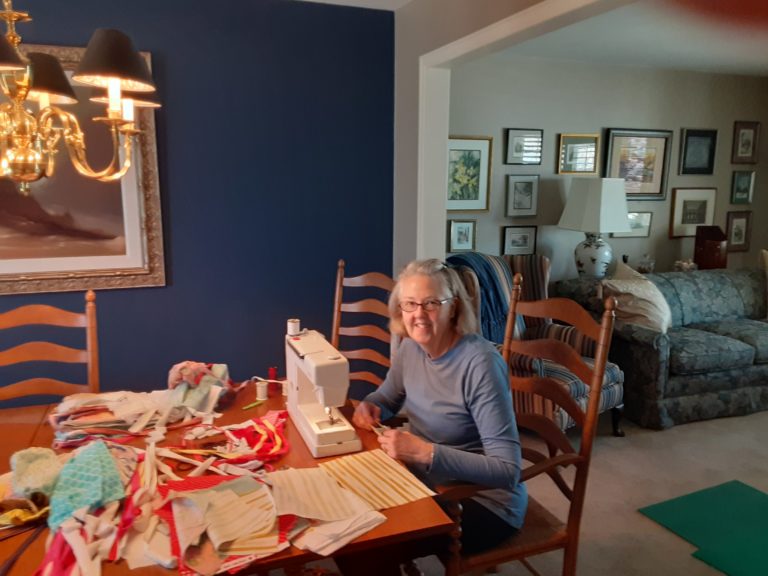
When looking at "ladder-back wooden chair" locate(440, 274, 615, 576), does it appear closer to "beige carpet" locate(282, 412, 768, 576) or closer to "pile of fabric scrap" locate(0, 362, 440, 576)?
"pile of fabric scrap" locate(0, 362, 440, 576)

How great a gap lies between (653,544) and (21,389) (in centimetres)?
251

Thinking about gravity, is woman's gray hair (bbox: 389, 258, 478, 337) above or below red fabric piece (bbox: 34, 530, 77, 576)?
above

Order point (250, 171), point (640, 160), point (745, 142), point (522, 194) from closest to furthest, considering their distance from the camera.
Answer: point (250, 171) → point (522, 194) → point (640, 160) → point (745, 142)

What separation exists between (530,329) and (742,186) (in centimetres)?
284

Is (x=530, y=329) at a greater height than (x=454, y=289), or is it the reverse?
(x=454, y=289)

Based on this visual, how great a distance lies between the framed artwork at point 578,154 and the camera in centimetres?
438

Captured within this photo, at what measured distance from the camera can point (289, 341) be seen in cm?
172

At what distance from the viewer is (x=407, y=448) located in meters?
1.42

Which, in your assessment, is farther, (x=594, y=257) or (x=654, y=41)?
(x=594, y=257)

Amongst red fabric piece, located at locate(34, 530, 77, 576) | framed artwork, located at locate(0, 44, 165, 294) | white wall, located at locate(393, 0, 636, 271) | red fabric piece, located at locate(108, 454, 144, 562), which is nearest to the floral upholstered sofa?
white wall, located at locate(393, 0, 636, 271)

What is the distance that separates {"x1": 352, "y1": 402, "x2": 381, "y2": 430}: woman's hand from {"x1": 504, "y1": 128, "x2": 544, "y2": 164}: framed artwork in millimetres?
2940

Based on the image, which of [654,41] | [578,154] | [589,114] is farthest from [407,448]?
[589,114]

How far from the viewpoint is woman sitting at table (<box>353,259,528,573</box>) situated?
4.68 feet

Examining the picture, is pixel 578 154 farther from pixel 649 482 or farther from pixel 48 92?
pixel 48 92
